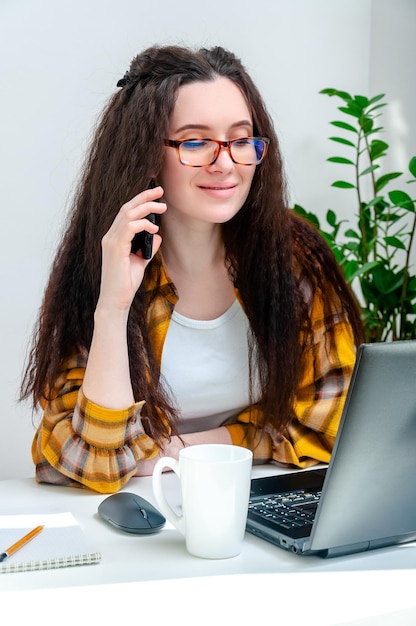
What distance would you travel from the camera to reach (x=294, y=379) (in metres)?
1.51

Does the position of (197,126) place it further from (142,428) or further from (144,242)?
(142,428)

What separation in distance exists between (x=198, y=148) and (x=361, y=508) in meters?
0.70

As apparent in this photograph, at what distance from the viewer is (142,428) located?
135 cm

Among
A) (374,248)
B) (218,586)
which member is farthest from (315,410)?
(374,248)

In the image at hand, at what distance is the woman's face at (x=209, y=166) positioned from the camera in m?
1.41

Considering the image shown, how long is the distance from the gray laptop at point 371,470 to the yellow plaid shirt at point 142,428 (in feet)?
1.16

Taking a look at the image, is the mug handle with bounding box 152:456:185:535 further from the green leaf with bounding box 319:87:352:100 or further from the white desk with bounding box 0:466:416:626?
the green leaf with bounding box 319:87:352:100

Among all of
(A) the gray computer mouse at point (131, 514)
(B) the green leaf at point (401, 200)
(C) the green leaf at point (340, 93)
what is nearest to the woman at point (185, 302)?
(A) the gray computer mouse at point (131, 514)

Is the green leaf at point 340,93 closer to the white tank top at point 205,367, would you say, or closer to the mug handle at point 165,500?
the white tank top at point 205,367

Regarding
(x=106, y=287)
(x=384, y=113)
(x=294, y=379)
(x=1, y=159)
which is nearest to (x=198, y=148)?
(x=106, y=287)

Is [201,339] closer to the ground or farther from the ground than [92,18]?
closer to the ground

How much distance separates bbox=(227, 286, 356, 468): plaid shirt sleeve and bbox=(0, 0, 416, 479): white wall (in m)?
1.08

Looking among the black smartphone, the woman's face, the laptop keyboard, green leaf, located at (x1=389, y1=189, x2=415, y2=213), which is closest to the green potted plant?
green leaf, located at (x1=389, y1=189, x2=415, y2=213)

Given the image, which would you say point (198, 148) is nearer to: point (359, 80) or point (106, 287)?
point (106, 287)
